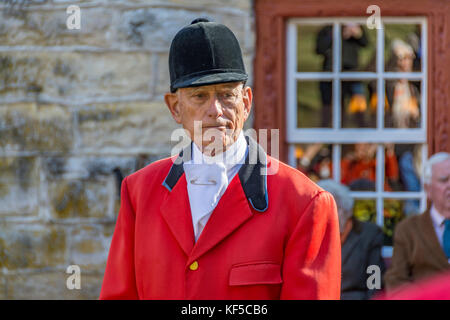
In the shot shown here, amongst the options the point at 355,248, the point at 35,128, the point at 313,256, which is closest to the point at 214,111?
the point at 313,256

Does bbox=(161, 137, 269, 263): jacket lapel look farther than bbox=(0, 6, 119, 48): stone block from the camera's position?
No

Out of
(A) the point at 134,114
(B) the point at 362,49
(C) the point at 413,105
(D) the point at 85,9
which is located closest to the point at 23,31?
(D) the point at 85,9

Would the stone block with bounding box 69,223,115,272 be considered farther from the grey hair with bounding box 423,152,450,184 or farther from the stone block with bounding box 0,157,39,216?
the grey hair with bounding box 423,152,450,184

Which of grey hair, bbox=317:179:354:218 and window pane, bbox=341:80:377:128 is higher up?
window pane, bbox=341:80:377:128

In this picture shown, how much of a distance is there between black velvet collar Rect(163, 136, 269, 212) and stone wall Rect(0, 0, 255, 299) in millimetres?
2151

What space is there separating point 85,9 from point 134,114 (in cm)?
74

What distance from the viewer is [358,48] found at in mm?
4676

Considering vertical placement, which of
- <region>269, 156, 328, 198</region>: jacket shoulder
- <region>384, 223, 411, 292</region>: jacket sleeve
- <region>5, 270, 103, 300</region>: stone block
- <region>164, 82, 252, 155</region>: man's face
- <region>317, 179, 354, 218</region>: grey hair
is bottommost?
<region>5, 270, 103, 300</region>: stone block

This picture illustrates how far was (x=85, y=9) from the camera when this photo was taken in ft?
14.8

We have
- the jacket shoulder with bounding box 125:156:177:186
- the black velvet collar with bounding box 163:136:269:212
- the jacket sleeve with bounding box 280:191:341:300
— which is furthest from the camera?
the jacket shoulder with bounding box 125:156:177:186

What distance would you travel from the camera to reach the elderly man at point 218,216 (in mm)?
2088

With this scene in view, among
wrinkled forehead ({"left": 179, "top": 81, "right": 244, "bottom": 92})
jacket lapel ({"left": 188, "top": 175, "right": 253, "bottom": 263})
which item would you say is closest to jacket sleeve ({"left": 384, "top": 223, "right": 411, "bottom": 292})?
jacket lapel ({"left": 188, "top": 175, "right": 253, "bottom": 263})

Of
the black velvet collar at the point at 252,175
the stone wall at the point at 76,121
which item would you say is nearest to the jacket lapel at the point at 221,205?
the black velvet collar at the point at 252,175

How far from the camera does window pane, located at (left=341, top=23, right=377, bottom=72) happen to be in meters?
4.67
